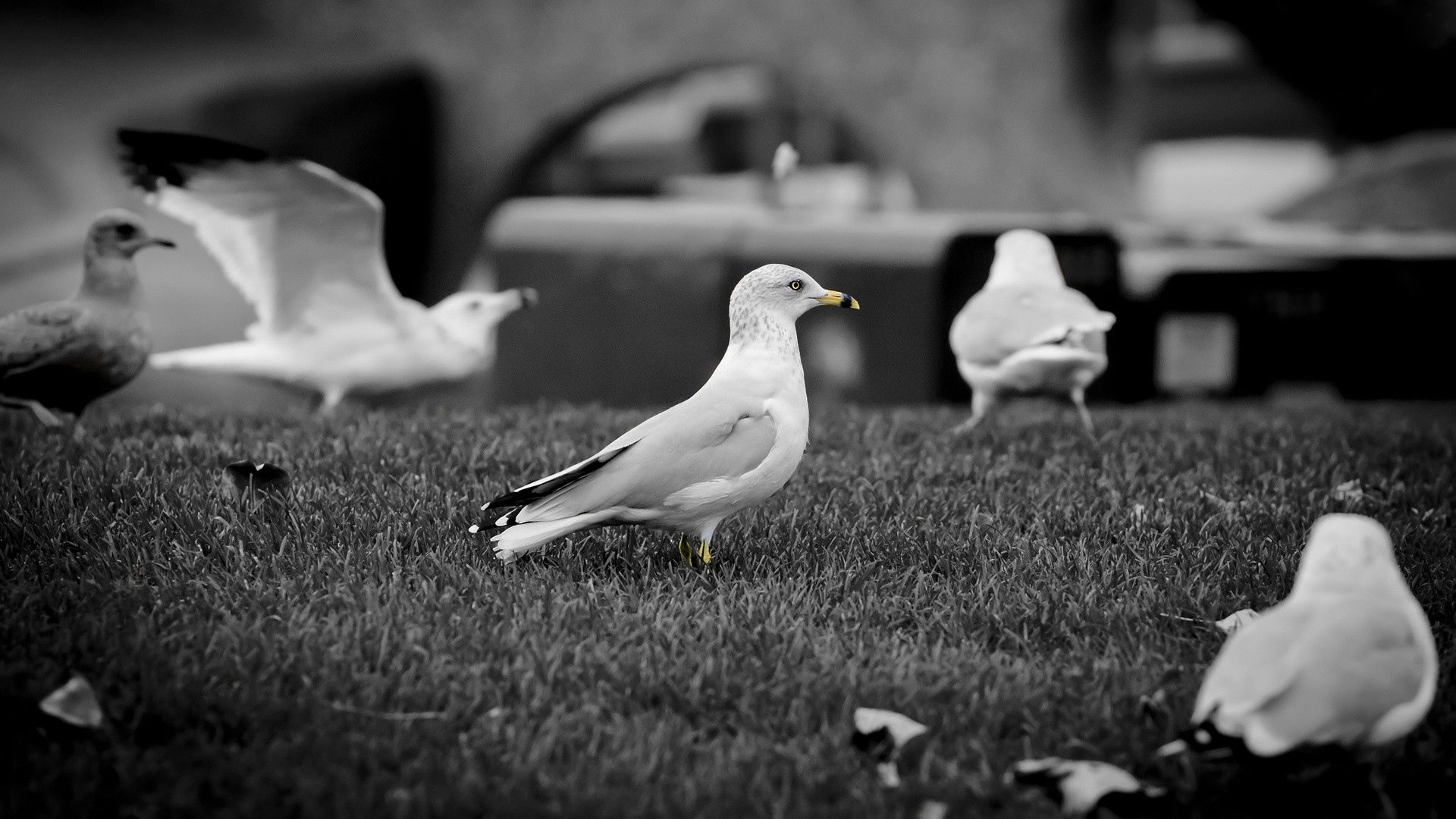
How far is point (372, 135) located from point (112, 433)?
7.17m

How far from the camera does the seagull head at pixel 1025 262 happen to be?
5.79 meters

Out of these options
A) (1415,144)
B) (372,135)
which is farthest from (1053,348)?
(1415,144)

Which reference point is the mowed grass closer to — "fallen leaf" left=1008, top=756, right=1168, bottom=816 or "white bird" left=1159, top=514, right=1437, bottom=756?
"fallen leaf" left=1008, top=756, right=1168, bottom=816

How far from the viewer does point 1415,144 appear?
1299 centimetres

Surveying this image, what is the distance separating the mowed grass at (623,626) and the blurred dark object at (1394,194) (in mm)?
7815

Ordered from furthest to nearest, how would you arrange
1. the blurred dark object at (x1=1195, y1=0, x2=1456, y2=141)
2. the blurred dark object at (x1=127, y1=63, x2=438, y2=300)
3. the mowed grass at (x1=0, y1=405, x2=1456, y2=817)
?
the blurred dark object at (x1=1195, y1=0, x2=1456, y2=141)
the blurred dark object at (x1=127, y1=63, x2=438, y2=300)
the mowed grass at (x1=0, y1=405, x2=1456, y2=817)

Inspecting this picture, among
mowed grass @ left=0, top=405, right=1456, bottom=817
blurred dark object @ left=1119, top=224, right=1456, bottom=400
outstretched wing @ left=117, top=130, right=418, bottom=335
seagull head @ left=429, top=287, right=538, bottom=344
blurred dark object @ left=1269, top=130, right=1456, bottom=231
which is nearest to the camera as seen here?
mowed grass @ left=0, top=405, right=1456, bottom=817

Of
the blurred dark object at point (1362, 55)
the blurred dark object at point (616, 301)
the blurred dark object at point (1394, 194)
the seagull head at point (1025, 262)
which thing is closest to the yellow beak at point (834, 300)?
the seagull head at point (1025, 262)

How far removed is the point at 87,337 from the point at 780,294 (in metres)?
2.64

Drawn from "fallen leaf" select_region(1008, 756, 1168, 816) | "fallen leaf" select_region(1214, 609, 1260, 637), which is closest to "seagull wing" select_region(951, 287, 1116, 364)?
"fallen leaf" select_region(1214, 609, 1260, 637)

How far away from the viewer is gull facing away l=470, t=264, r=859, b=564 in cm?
349

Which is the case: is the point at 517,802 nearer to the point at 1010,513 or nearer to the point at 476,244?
the point at 1010,513

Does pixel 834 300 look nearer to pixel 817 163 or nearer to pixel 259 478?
pixel 259 478

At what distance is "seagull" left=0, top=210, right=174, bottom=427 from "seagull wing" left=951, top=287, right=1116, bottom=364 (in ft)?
10.1
